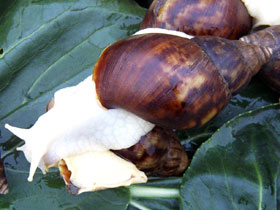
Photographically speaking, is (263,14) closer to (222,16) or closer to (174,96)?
(222,16)

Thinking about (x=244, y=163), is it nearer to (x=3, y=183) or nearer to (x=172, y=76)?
(x=172, y=76)

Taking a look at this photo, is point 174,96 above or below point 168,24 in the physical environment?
below

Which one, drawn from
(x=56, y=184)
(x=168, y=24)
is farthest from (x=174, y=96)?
(x=56, y=184)

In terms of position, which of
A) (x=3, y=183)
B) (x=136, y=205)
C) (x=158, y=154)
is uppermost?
(x=158, y=154)

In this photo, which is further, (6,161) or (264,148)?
(6,161)

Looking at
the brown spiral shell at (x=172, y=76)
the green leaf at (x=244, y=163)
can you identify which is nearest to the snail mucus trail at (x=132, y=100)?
the brown spiral shell at (x=172, y=76)

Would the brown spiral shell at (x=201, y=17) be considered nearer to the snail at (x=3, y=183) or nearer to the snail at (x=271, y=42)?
the snail at (x=271, y=42)

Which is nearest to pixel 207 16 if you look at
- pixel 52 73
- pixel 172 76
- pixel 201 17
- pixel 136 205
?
pixel 201 17
